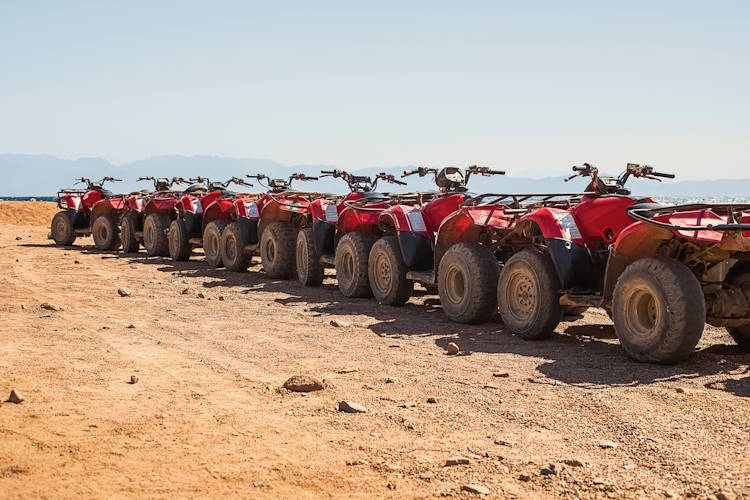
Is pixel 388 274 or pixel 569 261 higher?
pixel 569 261

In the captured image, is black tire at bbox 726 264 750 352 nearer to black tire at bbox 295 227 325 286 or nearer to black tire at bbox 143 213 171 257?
black tire at bbox 295 227 325 286

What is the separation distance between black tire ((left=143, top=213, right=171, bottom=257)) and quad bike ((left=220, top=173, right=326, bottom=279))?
282 cm

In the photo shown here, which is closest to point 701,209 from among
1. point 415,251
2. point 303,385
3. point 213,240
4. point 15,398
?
point 303,385

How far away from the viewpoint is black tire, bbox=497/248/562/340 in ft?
26.7

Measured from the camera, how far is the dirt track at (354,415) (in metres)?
4.28

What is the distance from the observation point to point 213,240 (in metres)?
16.1

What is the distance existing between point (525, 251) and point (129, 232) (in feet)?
43.0

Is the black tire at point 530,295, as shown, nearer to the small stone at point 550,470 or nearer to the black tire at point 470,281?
the black tire at point 470,281

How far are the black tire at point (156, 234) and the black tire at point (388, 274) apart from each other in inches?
323

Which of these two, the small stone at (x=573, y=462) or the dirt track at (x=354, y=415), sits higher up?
the small stone at (x=573, y=462)

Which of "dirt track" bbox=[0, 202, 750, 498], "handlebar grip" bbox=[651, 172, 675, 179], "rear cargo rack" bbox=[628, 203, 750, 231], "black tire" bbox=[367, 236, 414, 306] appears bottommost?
"dirt track" bbox=[0, 202, 750, 498]

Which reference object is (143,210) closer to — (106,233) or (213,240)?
(106,233)

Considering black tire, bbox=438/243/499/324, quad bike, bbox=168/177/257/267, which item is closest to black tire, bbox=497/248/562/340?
black tire, bbox=438/243/499/324

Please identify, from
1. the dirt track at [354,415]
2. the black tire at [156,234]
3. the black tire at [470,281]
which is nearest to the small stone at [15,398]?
the dirt track at [354,415]
